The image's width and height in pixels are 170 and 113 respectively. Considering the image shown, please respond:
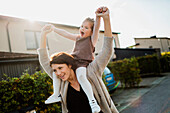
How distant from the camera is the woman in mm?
1663

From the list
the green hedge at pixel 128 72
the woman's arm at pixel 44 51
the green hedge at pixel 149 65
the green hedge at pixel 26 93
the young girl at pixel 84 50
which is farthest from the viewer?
the green hedge at pixel 149 65

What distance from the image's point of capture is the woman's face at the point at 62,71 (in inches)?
68.4

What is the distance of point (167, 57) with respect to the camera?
16.2 m

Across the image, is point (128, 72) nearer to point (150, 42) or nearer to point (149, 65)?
point (149, 65)

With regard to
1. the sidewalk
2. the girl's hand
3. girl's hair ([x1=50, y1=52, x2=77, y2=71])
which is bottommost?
the sidewalk

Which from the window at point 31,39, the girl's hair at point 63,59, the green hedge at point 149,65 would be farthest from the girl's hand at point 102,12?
the green hedge at point 149,65

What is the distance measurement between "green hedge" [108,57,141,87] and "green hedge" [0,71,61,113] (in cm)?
616

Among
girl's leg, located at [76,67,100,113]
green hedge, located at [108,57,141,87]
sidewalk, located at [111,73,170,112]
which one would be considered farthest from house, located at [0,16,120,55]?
girl's leg, located at [76,67,100,113]

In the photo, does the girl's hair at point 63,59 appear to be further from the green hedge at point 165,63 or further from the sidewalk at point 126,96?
the green hedge at point 165,63

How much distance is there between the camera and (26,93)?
4230mm

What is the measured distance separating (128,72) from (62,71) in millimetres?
8787

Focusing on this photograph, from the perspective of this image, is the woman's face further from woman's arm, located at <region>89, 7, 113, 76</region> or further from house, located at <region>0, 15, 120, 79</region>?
house, located at <region>0, 15, 120, 79</region>

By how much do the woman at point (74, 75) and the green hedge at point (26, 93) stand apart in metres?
2.66

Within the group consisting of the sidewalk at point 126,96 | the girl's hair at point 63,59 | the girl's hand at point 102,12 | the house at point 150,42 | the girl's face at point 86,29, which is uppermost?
the house at point 150,42
